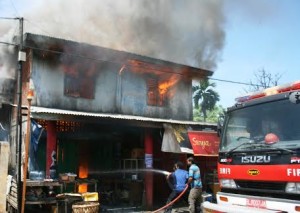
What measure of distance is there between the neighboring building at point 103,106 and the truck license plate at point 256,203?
6.29 metres

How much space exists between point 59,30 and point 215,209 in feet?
35.8

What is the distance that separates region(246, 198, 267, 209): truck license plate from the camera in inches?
243

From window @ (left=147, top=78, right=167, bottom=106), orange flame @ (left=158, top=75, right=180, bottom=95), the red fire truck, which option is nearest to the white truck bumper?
the red fire truck

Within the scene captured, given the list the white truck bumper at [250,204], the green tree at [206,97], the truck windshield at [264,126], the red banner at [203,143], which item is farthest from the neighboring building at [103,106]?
the green tree at [206,97]

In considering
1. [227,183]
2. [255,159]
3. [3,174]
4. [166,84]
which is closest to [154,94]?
[166,84]

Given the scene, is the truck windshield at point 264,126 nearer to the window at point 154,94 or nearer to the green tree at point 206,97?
the window at point 154,94

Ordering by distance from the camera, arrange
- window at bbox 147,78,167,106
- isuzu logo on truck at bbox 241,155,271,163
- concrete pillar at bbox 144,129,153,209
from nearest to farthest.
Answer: isuzu logo on truck at bbox 241,155,271,163, concrete pillar at bbox 144,129,153,209, window at bbox 147,78,167,106

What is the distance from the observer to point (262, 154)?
243 inches

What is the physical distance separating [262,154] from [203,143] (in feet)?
24.2

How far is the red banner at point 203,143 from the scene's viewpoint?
43.6 ft

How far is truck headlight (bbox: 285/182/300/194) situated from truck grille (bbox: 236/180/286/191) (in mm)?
77

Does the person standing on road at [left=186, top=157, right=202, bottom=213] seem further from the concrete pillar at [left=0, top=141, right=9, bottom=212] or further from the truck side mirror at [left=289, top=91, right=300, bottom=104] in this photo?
the concrete pillar at [left=0, top=141, right=9, bottom=212]

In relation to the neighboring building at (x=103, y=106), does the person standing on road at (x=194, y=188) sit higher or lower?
lower

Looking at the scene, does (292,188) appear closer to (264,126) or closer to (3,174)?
(264,126)
